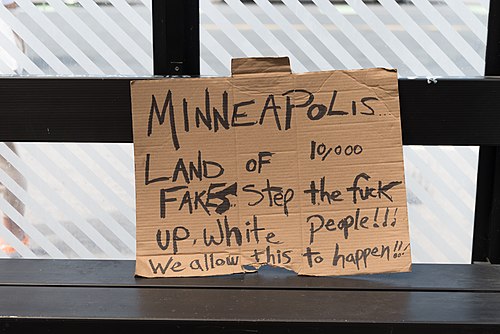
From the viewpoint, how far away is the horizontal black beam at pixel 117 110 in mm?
1115

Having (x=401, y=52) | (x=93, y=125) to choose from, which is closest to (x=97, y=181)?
(x=93, y=125)

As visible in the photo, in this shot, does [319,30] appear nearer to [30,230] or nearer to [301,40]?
[301,40]

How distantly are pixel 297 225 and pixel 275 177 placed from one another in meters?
0.09

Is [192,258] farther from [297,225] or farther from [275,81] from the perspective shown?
[275,81]

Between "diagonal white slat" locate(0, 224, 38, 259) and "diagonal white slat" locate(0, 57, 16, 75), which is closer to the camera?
"diagonal white slat" locate(0, 57, 16, 75)

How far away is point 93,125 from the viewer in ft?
3.72

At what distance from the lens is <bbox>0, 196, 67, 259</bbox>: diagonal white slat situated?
1.37m

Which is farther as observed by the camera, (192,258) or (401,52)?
(401,52)

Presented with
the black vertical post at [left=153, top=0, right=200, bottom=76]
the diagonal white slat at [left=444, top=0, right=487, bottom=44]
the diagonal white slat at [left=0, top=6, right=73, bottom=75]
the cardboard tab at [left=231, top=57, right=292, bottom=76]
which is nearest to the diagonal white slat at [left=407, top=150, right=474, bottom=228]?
the diagonal white slat at [left=444, top=0, right=487, bottom=44]

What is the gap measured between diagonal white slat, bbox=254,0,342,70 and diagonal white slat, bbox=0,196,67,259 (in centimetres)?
68

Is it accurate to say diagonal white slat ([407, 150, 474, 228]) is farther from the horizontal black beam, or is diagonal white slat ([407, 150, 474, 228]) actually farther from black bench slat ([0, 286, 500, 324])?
black bench slat ([0, 286, 500, 324])

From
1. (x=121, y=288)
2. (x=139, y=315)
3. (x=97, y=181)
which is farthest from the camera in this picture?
(x=97, y=181)

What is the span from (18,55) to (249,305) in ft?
2.25

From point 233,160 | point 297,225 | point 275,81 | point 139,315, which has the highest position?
point 275,81
